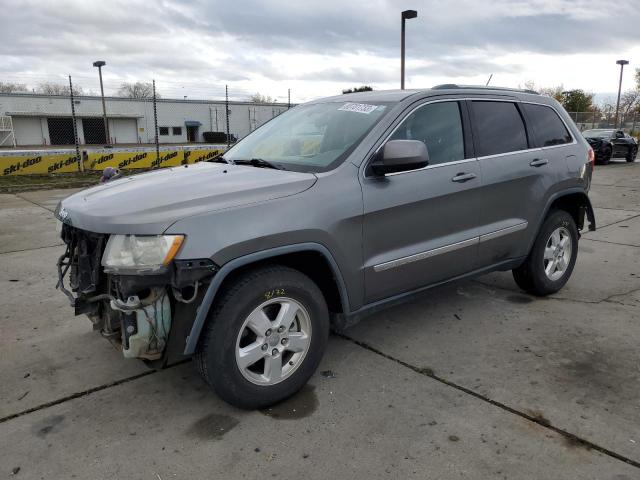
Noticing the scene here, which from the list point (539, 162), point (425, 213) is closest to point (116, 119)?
point (539, 162)

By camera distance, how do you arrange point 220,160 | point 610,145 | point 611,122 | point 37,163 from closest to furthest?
point 220,160 → point 37,163 → point 610,145 → point 611,122

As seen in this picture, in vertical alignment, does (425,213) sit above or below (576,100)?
below

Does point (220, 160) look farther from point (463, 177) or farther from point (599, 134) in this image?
point (599, 134)

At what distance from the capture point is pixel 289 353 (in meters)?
3.08

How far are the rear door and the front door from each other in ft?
0.49

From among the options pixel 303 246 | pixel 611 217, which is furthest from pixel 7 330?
pixel 611 217

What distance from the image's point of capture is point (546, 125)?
15.0 ft

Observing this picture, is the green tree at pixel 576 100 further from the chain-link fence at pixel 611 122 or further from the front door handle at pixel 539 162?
the front door handle at pixel 539 162

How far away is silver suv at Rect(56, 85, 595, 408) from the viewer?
2.62 m

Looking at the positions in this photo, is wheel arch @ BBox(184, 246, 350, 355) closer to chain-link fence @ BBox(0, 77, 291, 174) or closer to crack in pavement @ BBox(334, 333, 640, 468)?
crack in pavement @ BBox(334, 333, 640, 468)

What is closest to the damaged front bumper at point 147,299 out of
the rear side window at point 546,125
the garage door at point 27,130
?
the rear side window at point 546,125

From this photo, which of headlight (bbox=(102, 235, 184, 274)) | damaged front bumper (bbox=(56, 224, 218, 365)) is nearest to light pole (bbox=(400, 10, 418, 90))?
damaged front bumper (bbox=(56, 224, 218, 365))

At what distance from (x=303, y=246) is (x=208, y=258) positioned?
1.86 feet

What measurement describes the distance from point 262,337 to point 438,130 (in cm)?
197
